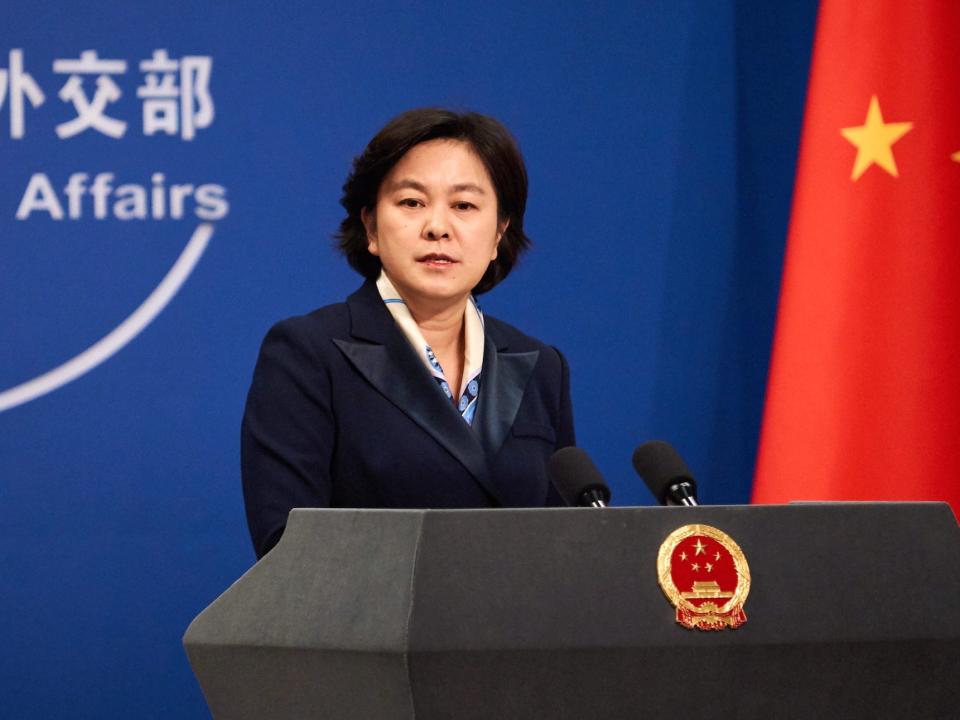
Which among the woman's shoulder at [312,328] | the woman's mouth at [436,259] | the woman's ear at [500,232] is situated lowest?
the woman's shoulder at [312,328]

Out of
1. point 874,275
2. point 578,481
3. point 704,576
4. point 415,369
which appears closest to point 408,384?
point 415,369

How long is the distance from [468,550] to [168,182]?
1.89m

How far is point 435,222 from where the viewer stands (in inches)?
62.7

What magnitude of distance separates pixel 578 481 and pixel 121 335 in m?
1.69

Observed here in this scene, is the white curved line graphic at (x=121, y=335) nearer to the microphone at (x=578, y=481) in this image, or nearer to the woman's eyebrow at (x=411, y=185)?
the woman's eyebrow at (x=411, y=185)

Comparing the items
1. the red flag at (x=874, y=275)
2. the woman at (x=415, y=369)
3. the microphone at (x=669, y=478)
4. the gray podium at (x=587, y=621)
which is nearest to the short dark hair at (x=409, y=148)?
the woman at (x=415, y=369)

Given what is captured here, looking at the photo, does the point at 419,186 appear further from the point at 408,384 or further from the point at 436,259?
the point at 408,384

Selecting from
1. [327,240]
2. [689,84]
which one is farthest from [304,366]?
[689,84]

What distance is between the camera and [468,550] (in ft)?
2.92

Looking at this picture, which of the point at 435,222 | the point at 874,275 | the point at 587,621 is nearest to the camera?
the point at 587,621

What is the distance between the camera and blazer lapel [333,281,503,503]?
1467 mm

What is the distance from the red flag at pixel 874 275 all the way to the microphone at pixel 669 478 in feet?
4.34

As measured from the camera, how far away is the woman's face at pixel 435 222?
62.9 inches

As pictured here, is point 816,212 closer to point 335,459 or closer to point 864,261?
point 864,261
